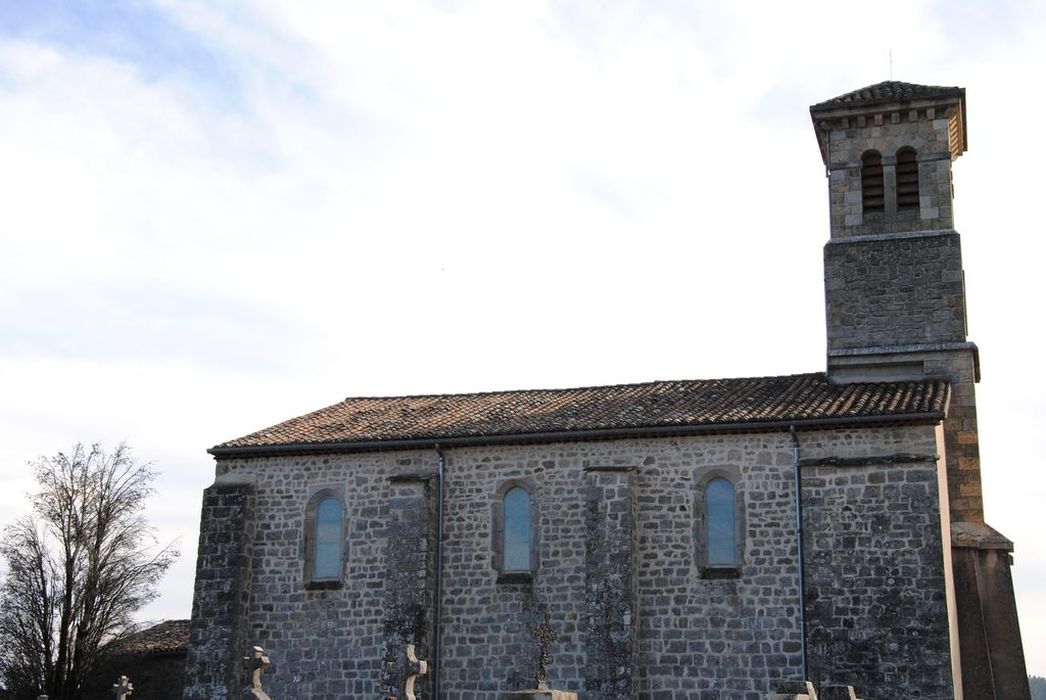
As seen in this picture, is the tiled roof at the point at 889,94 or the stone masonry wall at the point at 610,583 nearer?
the stone masonry wall at the point at 610,583

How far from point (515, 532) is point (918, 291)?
953 centimetres

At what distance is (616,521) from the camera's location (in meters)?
21.4

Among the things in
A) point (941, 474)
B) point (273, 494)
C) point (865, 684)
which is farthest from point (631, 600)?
point (273, 494)

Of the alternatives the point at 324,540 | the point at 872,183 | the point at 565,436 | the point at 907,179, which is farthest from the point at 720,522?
Result: the point at 907,179

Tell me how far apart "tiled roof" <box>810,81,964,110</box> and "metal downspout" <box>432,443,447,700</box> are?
11.2m

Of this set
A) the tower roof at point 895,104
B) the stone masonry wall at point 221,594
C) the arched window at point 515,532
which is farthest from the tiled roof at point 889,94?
the stone masonry wall at point 221,594

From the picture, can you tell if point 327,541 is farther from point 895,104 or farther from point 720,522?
point 895,104

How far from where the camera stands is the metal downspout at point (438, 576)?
2206cm

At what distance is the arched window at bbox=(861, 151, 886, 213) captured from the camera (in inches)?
1014

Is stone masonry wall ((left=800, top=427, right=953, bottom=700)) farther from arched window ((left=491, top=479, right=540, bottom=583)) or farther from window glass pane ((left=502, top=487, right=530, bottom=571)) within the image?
window glass pane ((left=502, top=487, right=530, bottom=571))

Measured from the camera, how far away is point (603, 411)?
23.3m

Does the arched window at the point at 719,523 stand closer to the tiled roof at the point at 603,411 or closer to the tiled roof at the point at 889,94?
the tiled roof at the point at 603,411

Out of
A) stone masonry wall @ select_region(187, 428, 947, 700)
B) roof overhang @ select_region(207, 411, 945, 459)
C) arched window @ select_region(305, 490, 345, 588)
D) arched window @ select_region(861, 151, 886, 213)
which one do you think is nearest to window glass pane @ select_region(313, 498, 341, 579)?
arched window @ select_region(305, 490, 345, 588)

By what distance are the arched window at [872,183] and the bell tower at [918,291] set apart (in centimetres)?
2
